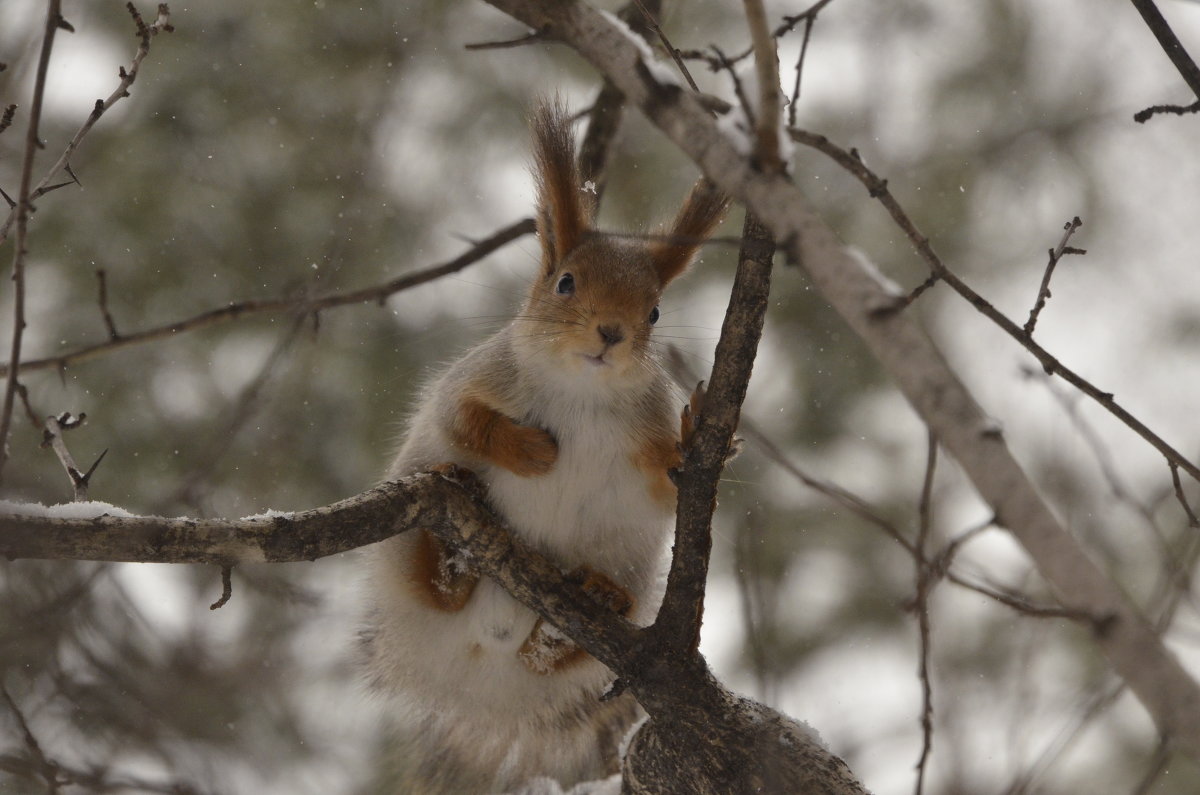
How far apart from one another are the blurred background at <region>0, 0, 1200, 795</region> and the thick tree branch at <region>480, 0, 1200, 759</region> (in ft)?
7.21

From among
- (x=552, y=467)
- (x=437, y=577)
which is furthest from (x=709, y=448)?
(x=437, y=577)

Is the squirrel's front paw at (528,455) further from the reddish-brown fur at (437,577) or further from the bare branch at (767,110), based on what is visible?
the bare branch at (767,110)

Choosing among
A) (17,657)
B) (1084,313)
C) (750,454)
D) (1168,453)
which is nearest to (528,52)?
(750,454)

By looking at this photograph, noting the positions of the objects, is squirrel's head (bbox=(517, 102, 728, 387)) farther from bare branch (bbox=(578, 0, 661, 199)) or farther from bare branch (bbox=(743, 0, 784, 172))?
bare branch (bbox=(743, 0, 784, 172))

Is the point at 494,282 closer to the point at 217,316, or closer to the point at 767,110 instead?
the point at 217,316

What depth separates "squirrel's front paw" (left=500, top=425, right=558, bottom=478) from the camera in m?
2.13

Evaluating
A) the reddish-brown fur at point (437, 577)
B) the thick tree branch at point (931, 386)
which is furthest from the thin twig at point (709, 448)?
the reddish-brown fur at point (437, 577)

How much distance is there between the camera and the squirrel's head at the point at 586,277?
6.87ft

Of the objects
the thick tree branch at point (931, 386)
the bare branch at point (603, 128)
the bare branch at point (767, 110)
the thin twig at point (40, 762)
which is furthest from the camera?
the bare branch at point (603, 128)

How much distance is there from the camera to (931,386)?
0.86m

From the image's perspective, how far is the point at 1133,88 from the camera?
3.90m

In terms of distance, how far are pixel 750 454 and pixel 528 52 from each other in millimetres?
1734

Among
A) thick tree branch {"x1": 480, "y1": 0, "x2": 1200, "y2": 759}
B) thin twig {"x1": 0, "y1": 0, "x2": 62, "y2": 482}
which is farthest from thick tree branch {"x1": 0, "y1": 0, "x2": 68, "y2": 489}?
thick tree branch {"x1": 480, "y1": 0, "x2": 1200, "y2": 759}

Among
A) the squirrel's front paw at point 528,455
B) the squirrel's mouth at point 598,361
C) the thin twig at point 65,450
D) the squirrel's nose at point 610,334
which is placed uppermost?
the squirrel's nose at point 610,334
